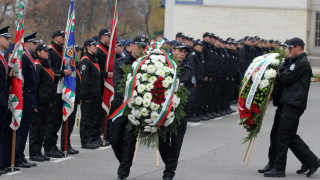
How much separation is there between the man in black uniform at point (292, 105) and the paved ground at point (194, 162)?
0.82ft

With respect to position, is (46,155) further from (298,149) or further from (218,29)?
(218,29)

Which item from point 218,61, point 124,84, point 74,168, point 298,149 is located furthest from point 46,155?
point 218,61

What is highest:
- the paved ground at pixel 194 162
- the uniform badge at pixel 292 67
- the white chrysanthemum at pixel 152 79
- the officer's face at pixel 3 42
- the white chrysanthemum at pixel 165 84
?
the officer's face at pixel 3 42

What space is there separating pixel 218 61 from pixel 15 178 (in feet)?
38.0

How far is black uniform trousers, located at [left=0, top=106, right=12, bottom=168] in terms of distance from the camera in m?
11.0

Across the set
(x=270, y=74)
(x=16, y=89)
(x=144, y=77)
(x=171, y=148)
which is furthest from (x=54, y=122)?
(x=270, y=74)

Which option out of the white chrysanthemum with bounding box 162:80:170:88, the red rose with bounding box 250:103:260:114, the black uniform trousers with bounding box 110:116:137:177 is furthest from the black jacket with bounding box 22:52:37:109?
the red rose with bounding box 250:103:260:114

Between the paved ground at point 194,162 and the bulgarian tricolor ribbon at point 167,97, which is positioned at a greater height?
the bulgarian tricolor ribbon at point 167,97

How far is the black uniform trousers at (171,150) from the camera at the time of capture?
10.4m

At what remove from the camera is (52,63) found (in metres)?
12.9

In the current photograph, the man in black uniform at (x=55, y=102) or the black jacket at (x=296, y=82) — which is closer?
the black jacket at (x=296, y=82)

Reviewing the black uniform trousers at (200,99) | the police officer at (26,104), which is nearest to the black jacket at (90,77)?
the police officer at (26,104)

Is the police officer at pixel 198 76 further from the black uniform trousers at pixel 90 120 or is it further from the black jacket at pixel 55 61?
the black jacket at pixel 55 61

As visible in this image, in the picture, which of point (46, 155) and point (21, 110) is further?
point (46, 155)
